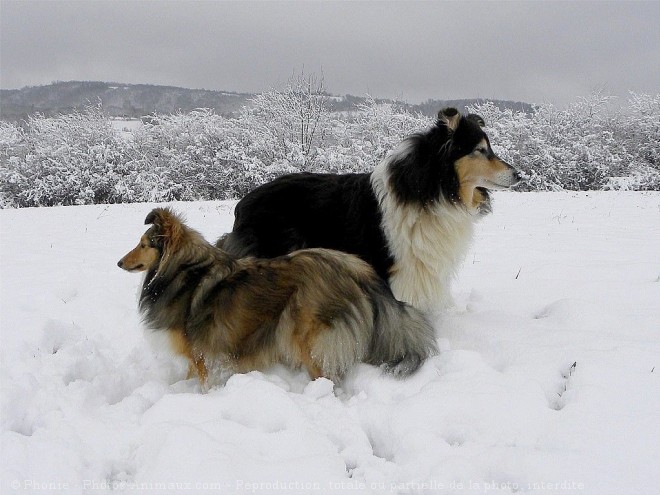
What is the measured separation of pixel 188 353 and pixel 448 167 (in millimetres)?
2710

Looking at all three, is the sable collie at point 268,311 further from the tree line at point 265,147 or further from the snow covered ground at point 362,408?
the tree line at point 265,147

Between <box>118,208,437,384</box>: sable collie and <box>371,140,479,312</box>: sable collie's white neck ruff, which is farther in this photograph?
<box>371,140,479,312</box>: sable collie's white neck ruff

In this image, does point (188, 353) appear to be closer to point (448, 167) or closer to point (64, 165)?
point (448, 167)

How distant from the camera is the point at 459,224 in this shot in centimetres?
464

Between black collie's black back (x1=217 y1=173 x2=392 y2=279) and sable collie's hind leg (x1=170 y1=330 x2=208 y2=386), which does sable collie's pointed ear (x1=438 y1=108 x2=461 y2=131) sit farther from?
sable collie's hind leg (x1=170 y1=330 x2=208 y2=386)

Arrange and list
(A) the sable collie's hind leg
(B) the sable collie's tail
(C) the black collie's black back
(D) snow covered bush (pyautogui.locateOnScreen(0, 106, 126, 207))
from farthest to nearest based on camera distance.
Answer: (D) snow covered bush (pyautogui.locateOnScreen(0, 106, 126, 207)) < (C) the black collie's black back < (A) the sable collie's hind leg < (B) the sable collie's tail

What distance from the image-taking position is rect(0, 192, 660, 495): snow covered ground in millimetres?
2404

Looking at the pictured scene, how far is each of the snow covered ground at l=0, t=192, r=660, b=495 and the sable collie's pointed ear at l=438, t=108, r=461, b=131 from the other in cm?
174

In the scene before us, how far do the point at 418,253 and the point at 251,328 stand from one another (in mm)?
1698

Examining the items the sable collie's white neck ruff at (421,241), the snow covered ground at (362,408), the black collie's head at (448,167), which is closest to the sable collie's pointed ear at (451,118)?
the black collie's head at (448,167)

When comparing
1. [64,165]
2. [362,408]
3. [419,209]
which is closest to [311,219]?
[419,209]

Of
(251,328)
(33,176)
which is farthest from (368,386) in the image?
(33,176)

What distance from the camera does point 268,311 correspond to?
3.81 m

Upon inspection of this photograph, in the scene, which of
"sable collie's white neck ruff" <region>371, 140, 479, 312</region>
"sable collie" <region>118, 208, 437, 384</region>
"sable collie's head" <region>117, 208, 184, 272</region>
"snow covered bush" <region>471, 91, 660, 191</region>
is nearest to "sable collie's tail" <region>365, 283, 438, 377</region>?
"sable collie" <region>118, 208, 437, 384</region>
